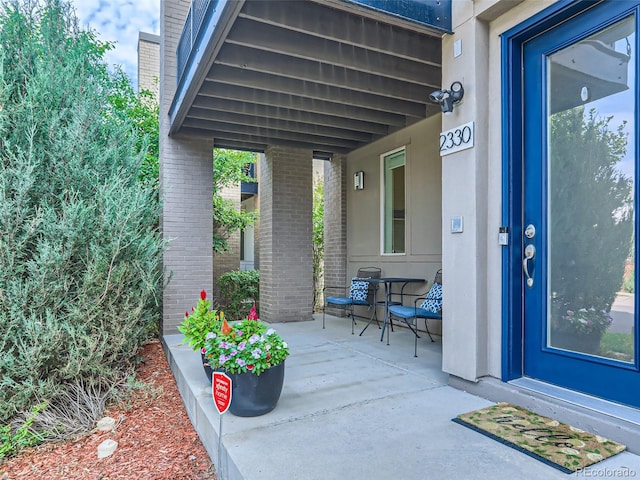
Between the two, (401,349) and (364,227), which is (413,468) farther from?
(364,227)

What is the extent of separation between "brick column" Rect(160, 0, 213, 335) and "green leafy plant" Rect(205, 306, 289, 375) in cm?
288

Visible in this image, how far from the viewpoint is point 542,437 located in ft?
7.00

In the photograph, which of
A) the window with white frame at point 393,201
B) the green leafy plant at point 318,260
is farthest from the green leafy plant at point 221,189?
the window with white frame at point 393,201

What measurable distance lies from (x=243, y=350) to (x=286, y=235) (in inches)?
151

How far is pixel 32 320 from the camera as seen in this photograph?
10.1 feet

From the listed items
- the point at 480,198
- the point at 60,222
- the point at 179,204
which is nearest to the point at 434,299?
the point at 480,198

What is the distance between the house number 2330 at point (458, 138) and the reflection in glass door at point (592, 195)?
469 millimetres

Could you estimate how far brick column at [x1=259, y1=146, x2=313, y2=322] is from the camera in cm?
615

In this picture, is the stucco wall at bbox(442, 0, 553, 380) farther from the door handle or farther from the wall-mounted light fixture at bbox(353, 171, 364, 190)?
the wall-mounted light fixture at bbox(353, 171, 364, 190)

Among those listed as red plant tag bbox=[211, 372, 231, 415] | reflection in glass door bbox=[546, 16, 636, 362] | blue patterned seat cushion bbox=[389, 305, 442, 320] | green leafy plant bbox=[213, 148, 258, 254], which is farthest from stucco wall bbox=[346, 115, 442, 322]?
red plant tag bbox=[211, 372, 231, 415]

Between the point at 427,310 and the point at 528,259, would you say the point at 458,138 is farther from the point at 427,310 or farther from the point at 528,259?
the point at 427,310

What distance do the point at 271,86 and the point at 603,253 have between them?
318 centimetres

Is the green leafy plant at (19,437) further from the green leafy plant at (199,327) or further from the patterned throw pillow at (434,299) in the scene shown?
the patterned throw pillow at (434,299)

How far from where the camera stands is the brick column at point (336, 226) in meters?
6.84
